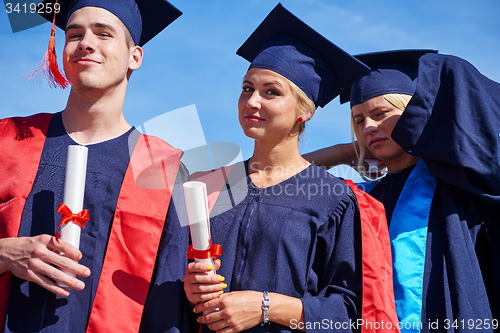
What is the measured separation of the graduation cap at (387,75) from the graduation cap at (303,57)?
0.51 meters

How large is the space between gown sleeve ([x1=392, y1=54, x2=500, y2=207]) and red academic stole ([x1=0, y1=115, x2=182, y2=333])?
147 centimetres

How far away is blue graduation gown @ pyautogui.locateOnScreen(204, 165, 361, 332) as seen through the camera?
8.55 ft

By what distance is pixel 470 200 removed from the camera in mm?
3158

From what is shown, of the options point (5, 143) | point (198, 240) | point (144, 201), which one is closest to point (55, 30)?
point (5, 143)

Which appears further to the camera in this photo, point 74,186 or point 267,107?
point 267,107

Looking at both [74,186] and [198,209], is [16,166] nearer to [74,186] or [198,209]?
[74,186]

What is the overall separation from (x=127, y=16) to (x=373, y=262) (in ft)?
6.20

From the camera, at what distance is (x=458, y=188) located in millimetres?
3229

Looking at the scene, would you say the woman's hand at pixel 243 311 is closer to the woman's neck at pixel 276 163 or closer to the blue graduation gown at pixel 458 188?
the woman's neck at pixel 276 163

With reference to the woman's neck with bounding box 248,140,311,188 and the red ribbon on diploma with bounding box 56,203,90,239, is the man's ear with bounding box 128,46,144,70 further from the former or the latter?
the red ribbon on diploma with bounding box 56,203,90,239

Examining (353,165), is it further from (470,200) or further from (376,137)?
(470,200)

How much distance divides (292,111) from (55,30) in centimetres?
145

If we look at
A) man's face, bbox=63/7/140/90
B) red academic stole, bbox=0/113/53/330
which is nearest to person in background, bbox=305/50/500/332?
man's face, bbox=63/7/140/90

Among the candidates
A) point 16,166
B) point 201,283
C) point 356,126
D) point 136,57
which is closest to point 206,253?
point 201,283
